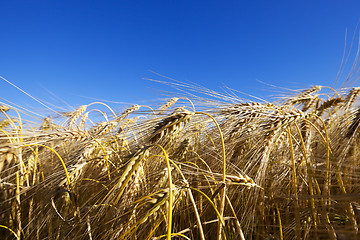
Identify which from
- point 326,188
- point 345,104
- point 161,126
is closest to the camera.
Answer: point 326,188

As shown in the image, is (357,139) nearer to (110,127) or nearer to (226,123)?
(226,123)

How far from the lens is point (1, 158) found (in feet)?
3.81

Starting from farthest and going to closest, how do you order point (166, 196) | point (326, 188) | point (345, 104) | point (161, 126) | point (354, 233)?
point (345, 104)
point (161, 126)
point (326, 188)
point (166, 196)
point (354, 233)

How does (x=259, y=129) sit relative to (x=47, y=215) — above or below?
above

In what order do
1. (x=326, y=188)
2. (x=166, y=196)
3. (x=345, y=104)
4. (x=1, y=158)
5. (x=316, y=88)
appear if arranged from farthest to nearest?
(x=316, y=88), (x=345, y=104), (x=326, y=188), (x=1, y=158), (x=166, y=196)

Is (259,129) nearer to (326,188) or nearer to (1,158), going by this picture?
(326,188)

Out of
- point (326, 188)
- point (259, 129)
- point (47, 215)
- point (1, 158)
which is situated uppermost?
point (259, 129)

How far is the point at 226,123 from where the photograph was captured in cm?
152

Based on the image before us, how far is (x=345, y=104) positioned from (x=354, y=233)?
1793 millimetres

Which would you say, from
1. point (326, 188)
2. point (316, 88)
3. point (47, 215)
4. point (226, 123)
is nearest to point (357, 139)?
point (326, 188)

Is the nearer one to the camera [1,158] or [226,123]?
[1,158]

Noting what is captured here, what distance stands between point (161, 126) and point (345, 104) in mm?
1739

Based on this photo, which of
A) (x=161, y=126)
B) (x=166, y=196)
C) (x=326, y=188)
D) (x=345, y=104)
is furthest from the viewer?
(x=345, y=104)

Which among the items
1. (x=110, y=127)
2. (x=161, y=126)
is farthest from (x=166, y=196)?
(x=110, y=127)
